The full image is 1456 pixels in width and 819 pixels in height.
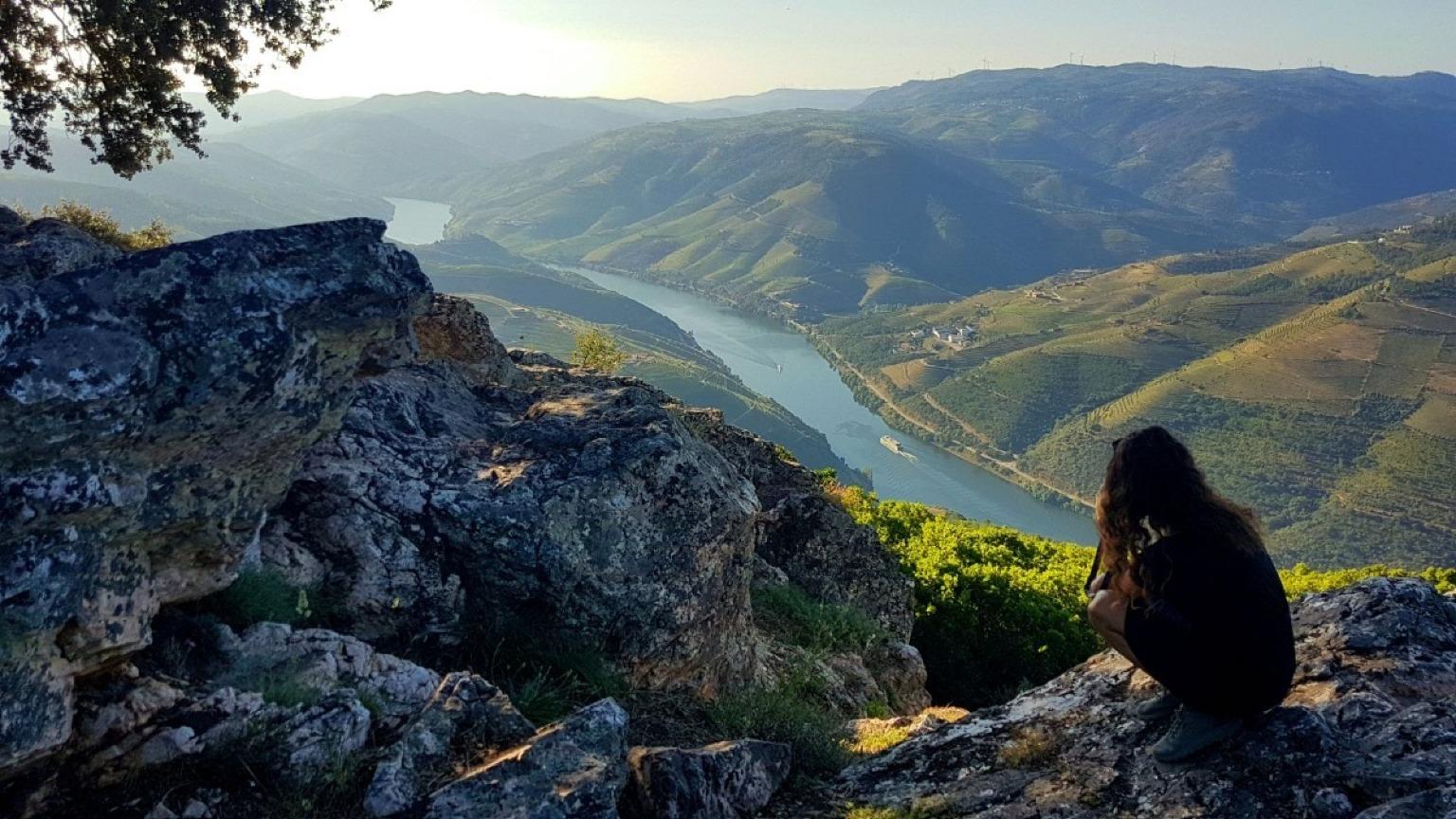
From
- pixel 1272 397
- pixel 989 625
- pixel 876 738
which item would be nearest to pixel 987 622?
pixel 989 625

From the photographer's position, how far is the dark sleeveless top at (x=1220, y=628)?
5.23 meters

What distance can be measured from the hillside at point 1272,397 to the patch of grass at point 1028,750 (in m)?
124

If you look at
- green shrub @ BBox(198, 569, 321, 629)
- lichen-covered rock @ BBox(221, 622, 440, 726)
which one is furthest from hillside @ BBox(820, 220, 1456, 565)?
green shrub @ BBox(198, 569, 321, 629)

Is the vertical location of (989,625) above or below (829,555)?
below

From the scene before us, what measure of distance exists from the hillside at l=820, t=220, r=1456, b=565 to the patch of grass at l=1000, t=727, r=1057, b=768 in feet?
407

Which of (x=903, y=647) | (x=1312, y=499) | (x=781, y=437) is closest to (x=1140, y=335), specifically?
(x=1312, y=499)

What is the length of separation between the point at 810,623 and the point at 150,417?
798cm

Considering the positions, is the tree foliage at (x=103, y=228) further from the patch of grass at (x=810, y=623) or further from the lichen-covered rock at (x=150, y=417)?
the patch of grass at (x=810, y=623)

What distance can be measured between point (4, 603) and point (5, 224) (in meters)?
7.27

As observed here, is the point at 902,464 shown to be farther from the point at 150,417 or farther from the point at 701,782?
the point at 150,417

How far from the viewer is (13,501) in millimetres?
4422

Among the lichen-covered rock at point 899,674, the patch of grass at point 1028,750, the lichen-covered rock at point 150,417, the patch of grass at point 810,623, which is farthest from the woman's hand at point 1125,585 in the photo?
the lichen-covered rock at point 150,417

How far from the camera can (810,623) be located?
1099cm

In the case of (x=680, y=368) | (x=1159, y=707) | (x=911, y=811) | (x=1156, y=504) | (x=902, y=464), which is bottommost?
(x=902, y=464)
